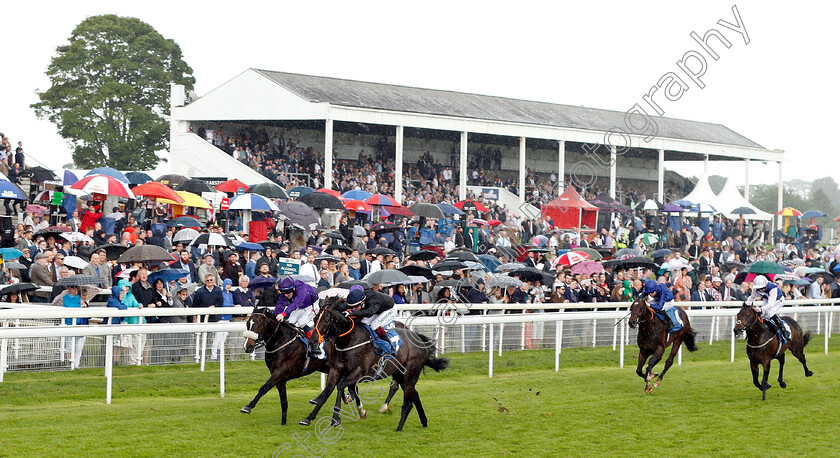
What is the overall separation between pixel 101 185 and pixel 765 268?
1269cm

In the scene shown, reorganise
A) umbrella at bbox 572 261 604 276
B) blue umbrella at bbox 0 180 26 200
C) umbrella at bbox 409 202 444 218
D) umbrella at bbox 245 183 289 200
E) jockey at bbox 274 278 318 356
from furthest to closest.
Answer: umbrella at bbox 409 202 444 218 → umbrella at bbox 245 183 289 200 → umbrella at bbox 572 261 604 276 → blue umbrella at bbox 0 180 26 200 → jockey at bbox 274 278 318 356

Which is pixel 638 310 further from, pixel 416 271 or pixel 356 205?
pixel 356 205

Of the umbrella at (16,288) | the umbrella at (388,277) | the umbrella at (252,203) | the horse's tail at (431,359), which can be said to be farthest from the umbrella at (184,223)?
the horse's tail at (431,359)

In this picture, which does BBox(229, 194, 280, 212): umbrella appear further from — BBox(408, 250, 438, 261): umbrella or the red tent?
the red tent

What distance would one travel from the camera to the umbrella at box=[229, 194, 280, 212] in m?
18.4

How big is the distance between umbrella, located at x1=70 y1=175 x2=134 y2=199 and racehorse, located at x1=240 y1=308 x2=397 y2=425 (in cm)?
945

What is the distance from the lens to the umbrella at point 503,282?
552 inches

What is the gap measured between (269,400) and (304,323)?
1165mm

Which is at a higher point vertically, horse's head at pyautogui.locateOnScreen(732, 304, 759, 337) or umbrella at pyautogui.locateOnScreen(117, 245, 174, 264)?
umbrella at pyautogui.locateOnScreen(117, 245, 174, 264)

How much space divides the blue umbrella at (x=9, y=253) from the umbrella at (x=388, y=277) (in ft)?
14.8

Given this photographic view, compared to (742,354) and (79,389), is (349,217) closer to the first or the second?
(742,354)

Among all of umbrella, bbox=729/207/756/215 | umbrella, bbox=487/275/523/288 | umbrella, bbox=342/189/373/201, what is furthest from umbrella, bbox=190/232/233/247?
umbrella, bbox=729/207/756/215

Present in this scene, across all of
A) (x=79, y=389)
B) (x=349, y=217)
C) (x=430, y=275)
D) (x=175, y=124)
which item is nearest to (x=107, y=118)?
(x=175, y=124)

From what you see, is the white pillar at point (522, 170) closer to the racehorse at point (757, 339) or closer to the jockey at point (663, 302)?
the jockey at point (663, 302)
